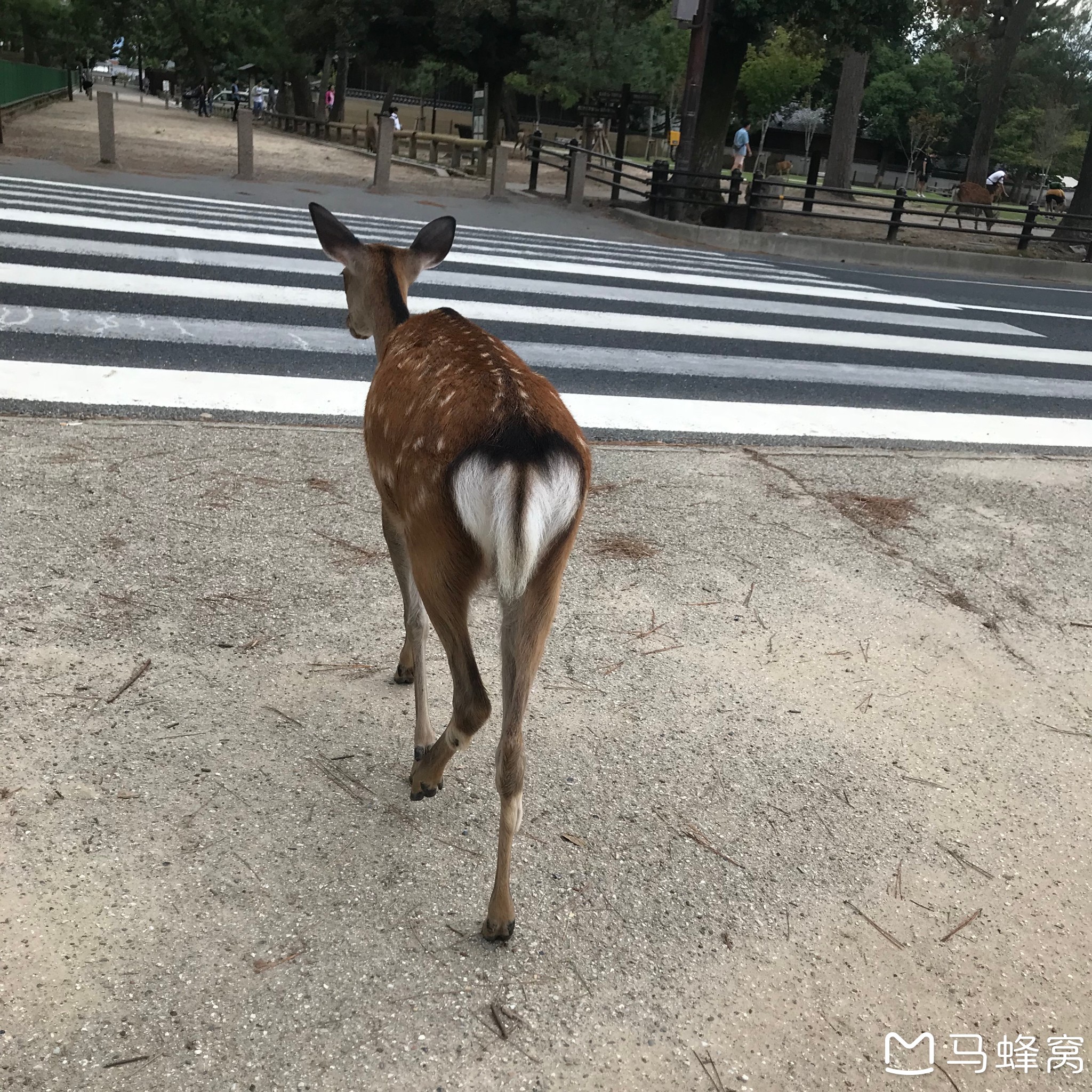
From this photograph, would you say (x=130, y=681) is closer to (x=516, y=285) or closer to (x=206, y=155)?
(x=516, y=285)

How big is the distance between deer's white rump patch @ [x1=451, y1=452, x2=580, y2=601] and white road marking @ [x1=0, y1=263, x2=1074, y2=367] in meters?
5.54

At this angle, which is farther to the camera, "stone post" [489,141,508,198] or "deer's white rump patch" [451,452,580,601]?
"stone post" [489,141,508,198]

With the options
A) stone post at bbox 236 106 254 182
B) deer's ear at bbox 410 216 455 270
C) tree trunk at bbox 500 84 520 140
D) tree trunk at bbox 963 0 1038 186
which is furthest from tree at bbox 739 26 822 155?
deer's ear at bbox 410 216 455 270

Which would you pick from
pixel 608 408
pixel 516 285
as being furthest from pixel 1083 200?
pixel 608 408

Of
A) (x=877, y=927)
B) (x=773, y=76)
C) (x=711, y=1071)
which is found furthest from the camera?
(x=773, y=76)

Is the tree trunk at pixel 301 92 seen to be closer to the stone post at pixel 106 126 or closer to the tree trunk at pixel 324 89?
the tree trunk at pixel 324 89

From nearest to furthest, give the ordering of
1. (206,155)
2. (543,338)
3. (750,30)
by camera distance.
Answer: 1. (543,338)
2. (750,30)
3. (206,155)

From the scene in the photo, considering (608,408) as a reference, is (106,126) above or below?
above

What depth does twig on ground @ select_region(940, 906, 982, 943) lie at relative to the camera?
265cm

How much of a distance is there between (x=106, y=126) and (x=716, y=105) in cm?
1139

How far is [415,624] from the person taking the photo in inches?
121

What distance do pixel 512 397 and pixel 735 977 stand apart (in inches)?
57.8

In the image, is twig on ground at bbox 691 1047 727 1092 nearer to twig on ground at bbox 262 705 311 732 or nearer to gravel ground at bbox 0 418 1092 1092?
gravel ground at bbox 0 418 1092 1092

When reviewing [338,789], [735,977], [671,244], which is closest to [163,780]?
[338,789]
